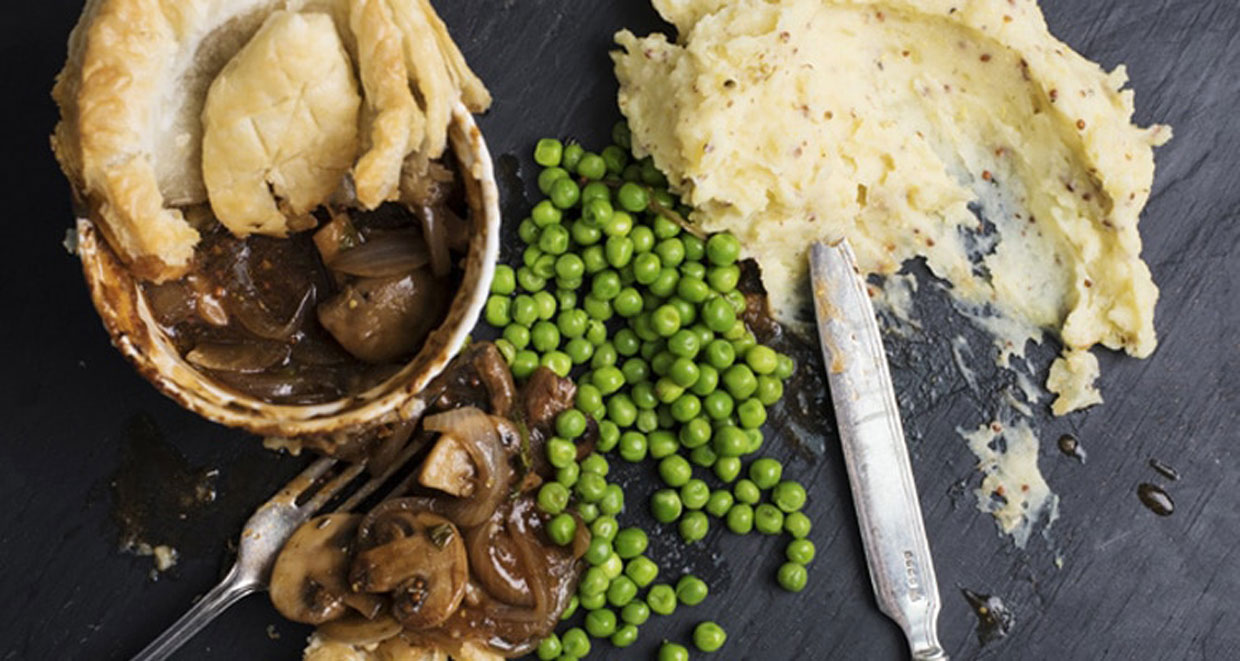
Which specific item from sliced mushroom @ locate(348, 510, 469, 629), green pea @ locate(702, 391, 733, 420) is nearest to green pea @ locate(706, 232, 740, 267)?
green pea @ locate(702, 391, 733, 420)

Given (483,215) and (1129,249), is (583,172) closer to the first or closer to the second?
(483,215)

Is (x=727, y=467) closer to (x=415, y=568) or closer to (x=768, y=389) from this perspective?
(x=768, y=389)

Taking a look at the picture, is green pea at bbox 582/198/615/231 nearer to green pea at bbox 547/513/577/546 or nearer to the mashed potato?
the mashed potato

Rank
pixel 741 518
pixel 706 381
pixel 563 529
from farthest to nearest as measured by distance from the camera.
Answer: pixel 741 518 < pixel 706 381 < pixel 563 529

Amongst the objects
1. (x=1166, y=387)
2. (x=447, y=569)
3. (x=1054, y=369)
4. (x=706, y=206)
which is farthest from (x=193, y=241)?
(x=1166, y=387)

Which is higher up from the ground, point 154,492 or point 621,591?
point 621,591

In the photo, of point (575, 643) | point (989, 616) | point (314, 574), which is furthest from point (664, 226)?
point (989, 616)
